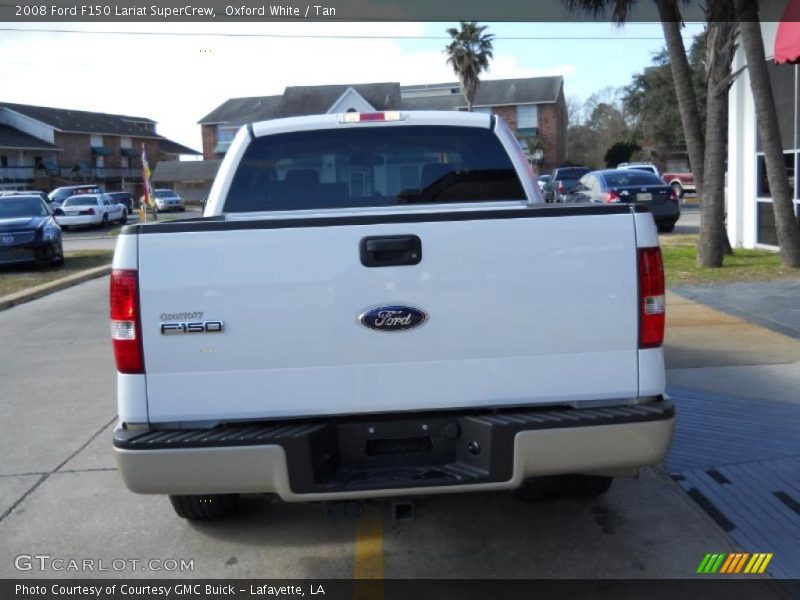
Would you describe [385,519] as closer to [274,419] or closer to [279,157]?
[274,419]

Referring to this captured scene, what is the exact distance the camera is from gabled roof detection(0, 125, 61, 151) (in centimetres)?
6406

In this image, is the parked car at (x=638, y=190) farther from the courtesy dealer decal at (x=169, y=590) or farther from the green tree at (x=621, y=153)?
the green tree at (x=621, y=153)

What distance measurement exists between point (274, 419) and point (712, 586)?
6.96 feet

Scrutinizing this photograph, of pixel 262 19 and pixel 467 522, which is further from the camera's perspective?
pixel 262 19

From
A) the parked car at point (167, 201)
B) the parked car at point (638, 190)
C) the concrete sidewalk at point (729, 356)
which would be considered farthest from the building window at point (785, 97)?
the parked car at point (167, 201)

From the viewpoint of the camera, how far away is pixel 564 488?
4.84 meters

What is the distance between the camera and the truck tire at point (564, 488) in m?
4.73

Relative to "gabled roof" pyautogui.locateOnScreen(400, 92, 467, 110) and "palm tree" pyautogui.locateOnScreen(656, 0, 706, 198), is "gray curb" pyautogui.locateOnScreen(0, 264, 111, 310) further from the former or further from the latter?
"gabled roof" pyautogui.locateOnScreen(400, 92, 467, 110)

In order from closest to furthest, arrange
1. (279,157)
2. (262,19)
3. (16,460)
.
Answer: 1. (279,157)
2. (16,460)
3. (262,19)

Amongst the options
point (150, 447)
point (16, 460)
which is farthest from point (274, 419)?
point (16, 460)

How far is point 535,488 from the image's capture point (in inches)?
189

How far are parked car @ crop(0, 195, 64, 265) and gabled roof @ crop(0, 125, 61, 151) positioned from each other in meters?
48.8

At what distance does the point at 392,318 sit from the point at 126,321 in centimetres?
106

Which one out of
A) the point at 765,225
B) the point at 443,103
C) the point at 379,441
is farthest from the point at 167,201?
the point at 379,441
